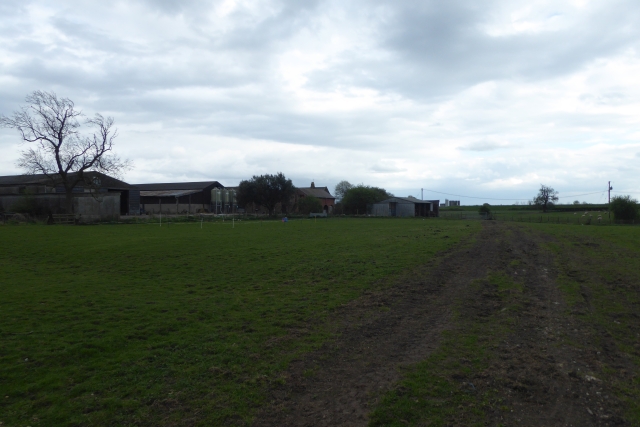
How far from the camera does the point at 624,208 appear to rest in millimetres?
63688

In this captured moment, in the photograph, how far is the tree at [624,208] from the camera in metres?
63.3

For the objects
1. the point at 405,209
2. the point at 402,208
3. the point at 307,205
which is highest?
the point at 307,205

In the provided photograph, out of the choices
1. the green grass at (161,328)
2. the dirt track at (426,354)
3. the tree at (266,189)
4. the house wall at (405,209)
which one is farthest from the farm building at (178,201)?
the dirt track at (426,354)

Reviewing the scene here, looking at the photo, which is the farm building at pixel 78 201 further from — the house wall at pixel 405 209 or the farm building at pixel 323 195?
the farm building at pixel 323 195

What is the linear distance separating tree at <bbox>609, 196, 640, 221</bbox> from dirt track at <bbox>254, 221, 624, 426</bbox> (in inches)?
2448

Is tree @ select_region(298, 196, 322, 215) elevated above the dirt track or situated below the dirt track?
above

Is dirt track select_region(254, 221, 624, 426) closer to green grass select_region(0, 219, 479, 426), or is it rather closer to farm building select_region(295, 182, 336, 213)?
green grass select_region(0, 219, 479, 426)

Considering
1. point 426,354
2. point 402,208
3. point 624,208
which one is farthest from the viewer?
point 402,208

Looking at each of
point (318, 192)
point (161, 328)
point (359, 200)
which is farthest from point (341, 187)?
point (161, 328)

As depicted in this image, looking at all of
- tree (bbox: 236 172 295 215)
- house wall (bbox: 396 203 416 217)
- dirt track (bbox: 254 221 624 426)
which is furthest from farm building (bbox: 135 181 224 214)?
dirt track (bbox: 254 221 624 426)

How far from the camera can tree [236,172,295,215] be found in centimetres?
7925

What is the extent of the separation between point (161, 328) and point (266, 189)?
231 ft

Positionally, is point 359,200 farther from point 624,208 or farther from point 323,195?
point 624,208

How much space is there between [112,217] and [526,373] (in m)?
52.7
